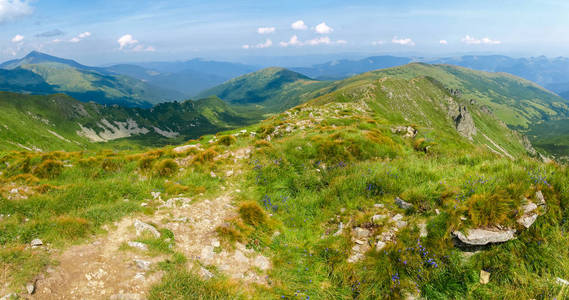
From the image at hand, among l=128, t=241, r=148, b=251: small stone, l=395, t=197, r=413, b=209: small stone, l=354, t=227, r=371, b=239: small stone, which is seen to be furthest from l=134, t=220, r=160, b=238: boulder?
l=395, t=197, r=413, b=209: small stone

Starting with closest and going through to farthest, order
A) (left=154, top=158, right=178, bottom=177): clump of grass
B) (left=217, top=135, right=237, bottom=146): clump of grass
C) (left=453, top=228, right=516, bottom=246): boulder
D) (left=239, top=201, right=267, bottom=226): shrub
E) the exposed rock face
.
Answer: (left=453, top=228, right=516, bottom=246): boulder → (left=239, top=201, right=267, bottom=226): shrub → (left=154, top=158, right=178, bottom=177): clump of grass → (left=217, top=135, right=237, bottom=146): clump of grass → the exposed rock face

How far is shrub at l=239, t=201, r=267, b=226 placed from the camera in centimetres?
761

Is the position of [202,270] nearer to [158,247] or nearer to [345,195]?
[158,247]

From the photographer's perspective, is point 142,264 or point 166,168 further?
point 166,168

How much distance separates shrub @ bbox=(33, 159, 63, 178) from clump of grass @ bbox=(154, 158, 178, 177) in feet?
14.0

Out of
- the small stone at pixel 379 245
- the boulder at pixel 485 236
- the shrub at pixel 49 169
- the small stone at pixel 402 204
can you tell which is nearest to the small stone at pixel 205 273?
the small stone at pixel 379 245

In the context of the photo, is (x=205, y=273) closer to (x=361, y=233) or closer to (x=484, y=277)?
(x=361, y=233)

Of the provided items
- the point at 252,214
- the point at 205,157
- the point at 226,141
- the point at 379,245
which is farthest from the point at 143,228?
the point at 226,141

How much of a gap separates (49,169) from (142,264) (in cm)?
908

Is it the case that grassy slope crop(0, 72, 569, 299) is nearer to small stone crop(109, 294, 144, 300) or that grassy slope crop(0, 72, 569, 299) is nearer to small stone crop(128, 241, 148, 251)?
small stone crop(109, 294, 144, 300)

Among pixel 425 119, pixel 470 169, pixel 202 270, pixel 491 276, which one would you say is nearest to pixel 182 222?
pixel 202 270

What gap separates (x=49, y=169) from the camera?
10.8 meters

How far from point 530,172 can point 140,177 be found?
14.2 meters

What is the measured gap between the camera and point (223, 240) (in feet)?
22.5
